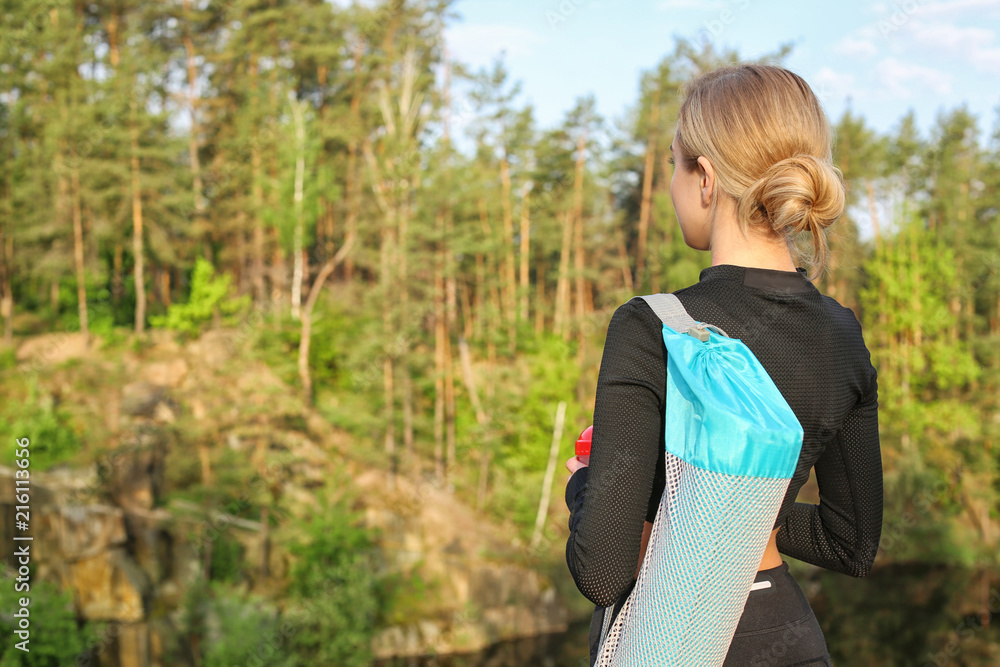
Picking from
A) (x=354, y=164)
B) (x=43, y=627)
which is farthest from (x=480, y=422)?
(x=43, y=627)

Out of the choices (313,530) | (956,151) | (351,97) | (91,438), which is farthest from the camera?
(956,151)

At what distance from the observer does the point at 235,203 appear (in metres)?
21.6

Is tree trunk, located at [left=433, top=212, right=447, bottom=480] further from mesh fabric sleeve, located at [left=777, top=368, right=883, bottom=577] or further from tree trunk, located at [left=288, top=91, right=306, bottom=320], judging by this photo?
mesh fabric sleeve, located at [left=777, top=368, right=883, bottom=577]

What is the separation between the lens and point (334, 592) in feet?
45.8

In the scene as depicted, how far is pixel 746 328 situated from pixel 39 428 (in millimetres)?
18367

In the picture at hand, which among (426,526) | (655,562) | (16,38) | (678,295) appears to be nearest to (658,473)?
(655,562)

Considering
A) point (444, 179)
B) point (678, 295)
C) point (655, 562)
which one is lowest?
point (655, 562)

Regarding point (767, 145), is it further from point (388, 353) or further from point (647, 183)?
point (647, 183)

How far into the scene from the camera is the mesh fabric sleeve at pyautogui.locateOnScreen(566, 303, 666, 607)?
40.4 inches

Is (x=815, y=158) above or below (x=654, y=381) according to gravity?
above

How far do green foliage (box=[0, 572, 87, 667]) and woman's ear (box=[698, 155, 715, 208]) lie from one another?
46.5 ft

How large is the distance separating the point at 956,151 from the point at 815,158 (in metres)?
32.0

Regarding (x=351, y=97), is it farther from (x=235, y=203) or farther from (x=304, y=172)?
(x=235, y=203)

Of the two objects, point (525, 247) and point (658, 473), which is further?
point (525, 247)
